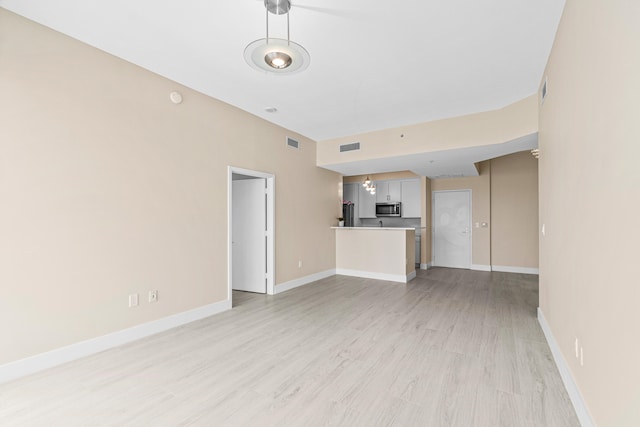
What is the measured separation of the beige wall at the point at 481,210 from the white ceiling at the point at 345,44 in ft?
12.6

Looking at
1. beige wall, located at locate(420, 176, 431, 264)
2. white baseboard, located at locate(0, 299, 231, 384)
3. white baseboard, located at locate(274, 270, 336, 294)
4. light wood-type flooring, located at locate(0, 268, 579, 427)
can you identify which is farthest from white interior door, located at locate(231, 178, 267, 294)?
beige wall, located at locate(420, 176, 431, 264)

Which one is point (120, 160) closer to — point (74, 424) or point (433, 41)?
point (74, 424)

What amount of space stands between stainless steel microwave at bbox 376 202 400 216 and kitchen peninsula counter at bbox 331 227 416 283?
2081mm

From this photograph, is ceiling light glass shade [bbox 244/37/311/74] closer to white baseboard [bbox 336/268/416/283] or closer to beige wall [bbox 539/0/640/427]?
beige wall [bbox 539/0/640/427]

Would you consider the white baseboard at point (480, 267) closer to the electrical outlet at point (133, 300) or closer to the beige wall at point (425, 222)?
the beige wall at point (425, 222)

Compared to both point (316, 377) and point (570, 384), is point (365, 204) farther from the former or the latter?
point (570, 384)

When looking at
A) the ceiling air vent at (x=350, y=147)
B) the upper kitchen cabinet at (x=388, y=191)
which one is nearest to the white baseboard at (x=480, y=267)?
the upper kitchen cabinet at (x=388, y=191)

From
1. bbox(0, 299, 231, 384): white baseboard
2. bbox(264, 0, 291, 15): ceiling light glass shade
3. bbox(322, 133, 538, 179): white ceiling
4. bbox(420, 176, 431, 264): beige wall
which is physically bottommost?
bbox(0, 299, 231, 384): white baseboard

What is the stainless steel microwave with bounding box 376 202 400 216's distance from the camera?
27.7 feet

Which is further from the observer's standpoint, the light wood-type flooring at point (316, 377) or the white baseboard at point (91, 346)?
the white baseboard at point (91, 346)

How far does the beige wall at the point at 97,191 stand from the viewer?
2410 millimetres

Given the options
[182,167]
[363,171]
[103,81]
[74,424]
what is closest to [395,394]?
[74,424]

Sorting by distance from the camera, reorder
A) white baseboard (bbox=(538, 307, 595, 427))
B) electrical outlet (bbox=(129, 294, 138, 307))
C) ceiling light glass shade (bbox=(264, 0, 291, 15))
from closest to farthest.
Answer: white baseboard (bbox=(538, 307, 595, 427))
ceiling light glass shade (bbox=(264, 0, 291, 15))
electrical outlet (bbox=(129, 294, 138, 307))

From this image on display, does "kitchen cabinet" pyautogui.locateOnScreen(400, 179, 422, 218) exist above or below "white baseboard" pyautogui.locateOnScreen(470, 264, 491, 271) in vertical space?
above
